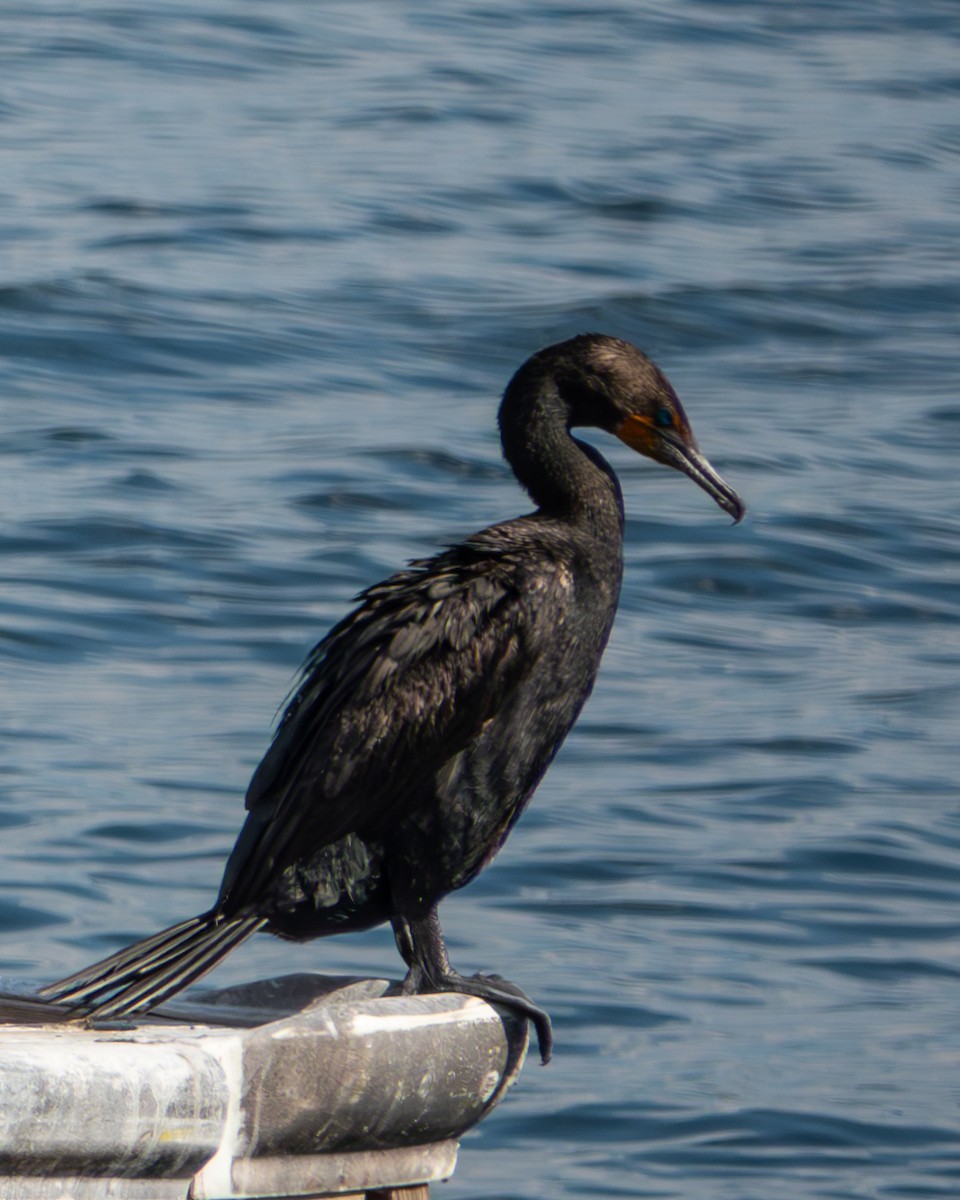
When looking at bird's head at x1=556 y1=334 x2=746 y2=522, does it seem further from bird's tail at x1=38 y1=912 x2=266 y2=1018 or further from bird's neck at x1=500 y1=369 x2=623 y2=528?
bird's tail at x1=38 y1=912 x2=266 y2=1018

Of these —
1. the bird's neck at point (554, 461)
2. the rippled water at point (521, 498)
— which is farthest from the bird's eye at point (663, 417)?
the rippled water at point (521, 498)

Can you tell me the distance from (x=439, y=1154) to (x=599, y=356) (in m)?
1.38

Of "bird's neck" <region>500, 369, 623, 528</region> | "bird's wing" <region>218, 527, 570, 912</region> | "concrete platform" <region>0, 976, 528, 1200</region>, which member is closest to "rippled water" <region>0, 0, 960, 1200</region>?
"bird's wing" <region>218, 527, 570, 912</region>

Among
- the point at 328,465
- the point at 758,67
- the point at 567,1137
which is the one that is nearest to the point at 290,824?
the point at 567,1137

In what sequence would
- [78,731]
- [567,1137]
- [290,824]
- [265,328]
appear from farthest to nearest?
[265,328] < [78,731] < [567,1137] < [290,824]

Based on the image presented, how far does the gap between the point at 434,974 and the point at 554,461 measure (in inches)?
32.9

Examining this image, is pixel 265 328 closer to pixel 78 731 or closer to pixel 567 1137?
pixel 78 731

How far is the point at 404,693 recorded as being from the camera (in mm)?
3820

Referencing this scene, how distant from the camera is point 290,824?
372 centimetres

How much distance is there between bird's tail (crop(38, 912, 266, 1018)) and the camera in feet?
11.0

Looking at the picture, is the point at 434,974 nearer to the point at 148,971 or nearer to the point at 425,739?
the point at 425,739

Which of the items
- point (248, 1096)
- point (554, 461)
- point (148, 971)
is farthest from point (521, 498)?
point (248, 1096)

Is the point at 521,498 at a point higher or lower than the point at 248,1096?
lower

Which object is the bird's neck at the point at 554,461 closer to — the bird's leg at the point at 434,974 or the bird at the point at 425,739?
the bird at the point at 425,739
